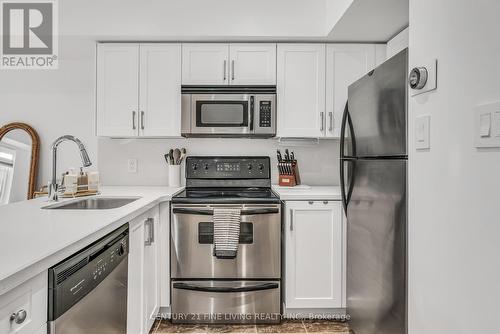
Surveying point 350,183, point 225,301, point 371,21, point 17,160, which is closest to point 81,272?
point 225,301

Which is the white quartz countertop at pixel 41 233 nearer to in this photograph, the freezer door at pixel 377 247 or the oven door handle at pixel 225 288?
the oven door handle at pixel 225 288

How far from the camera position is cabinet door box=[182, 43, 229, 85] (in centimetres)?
275

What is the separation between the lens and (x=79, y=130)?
3.08 metres

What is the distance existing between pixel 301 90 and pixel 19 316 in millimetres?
2356

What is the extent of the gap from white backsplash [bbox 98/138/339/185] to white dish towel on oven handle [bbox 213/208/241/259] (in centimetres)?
88

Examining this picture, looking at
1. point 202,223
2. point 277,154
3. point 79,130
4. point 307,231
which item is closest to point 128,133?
point 79,130

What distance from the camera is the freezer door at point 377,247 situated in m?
1.55

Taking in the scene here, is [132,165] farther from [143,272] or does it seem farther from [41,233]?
[41,233]

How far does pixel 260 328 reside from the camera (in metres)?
2.43

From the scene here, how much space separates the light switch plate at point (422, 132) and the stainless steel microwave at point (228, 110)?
142cm

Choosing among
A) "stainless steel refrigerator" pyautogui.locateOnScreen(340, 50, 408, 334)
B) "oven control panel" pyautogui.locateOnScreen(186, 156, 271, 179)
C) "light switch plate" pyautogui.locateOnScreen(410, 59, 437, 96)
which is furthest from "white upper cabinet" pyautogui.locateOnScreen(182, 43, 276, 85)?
"light switch plate" pyautogui.locateOnScreen(410, 59, 437, 96)

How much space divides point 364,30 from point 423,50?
4.28 ft

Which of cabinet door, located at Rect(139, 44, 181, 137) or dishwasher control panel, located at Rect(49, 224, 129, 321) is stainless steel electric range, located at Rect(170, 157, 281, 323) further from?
dishwasher control panel, located at Rect(49, 224, 129, 321)

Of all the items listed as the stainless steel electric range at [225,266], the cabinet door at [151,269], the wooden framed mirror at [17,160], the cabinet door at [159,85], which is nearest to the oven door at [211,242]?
the stainless steel electric range at [225,266]
